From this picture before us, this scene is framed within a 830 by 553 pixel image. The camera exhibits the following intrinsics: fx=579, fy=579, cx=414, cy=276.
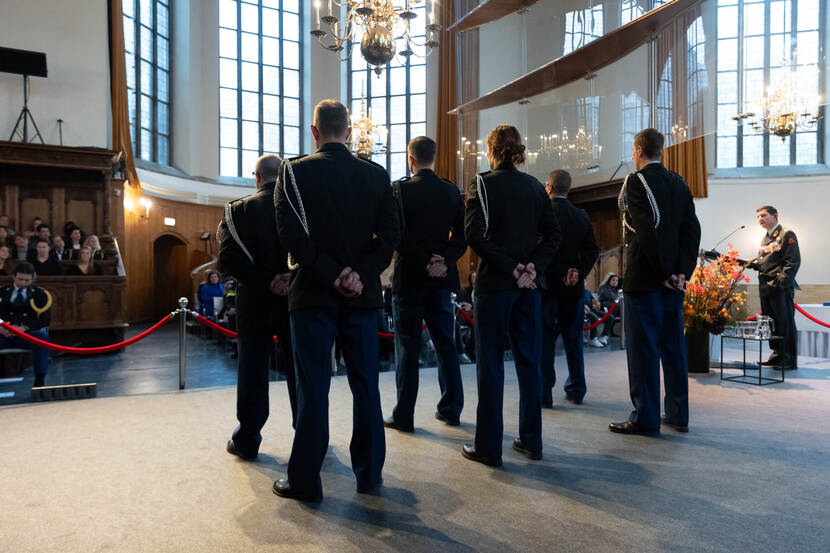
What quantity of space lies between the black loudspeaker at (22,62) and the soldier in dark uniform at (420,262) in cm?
1051

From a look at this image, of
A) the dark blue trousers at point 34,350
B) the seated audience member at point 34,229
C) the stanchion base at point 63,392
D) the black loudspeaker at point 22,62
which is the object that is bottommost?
the stanchion base at point 63,392

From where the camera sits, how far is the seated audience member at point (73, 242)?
9141mm

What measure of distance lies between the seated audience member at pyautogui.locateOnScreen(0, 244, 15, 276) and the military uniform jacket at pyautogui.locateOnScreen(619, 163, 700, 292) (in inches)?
306

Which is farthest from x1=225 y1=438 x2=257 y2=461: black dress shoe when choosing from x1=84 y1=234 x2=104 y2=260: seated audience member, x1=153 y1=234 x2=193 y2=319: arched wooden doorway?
x1=153 y1=234 x2=193 y2=319: arched wooden doorway

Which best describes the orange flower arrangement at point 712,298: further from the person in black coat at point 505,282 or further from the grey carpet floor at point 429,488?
the person in black coat at point 505,282

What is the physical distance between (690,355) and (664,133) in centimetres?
259

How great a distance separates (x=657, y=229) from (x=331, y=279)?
2001 millimetres

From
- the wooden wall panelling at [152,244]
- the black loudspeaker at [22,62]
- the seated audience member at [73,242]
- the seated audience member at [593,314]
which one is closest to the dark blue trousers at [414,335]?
the seated audience member at [593,314]

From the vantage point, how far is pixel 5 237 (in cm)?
871

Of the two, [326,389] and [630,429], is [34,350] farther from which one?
[630,429]

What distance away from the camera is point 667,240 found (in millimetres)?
3289

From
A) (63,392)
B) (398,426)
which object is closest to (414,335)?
(398,426)

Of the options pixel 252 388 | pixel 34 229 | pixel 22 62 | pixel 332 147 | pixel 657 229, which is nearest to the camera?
pixel 332 147

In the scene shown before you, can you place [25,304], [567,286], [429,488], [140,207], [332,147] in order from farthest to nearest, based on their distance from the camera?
[140,207]
[25,304]
[567,286]
[429,488]
[332,147]
